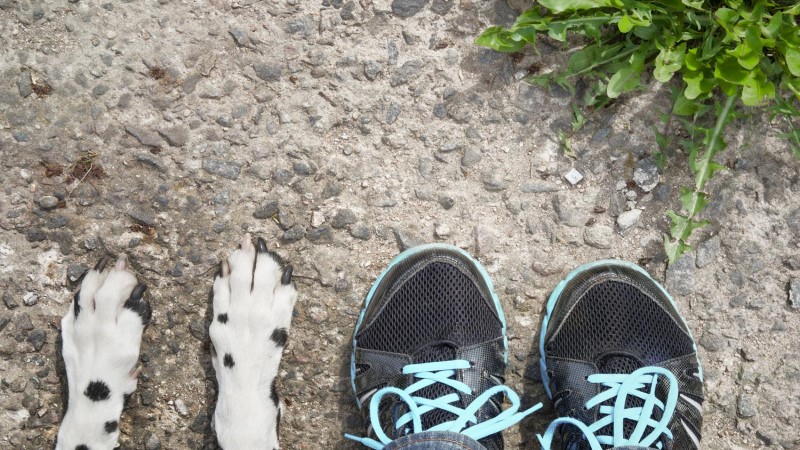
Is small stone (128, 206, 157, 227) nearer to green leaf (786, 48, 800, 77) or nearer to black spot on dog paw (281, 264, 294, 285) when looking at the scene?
black spot on dog paw (281, 264, 294, 285)

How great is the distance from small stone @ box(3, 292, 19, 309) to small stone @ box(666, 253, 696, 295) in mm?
3086

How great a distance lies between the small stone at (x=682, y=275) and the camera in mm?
3213

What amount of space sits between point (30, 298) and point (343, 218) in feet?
4.95

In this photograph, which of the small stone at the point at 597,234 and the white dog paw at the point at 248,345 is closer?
the white dog paw at the point at 248,345

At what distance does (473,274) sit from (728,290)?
1211 mm

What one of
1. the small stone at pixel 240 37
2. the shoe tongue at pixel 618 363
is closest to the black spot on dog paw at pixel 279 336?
the small stone at pixel 240 37

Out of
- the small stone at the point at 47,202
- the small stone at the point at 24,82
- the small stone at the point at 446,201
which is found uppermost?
the small stone at the point at 24,82

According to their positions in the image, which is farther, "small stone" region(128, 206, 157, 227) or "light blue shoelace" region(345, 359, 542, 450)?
"small stone" region(128, 206, 157, 227)

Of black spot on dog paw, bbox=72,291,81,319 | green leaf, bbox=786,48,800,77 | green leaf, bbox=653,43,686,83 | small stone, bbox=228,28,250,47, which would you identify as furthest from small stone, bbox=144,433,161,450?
green leaf, bbox=786,48,800,77

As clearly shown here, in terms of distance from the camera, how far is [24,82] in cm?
311

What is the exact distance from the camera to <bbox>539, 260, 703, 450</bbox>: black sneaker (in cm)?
313

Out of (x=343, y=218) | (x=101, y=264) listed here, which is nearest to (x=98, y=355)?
(x=101, y=264)

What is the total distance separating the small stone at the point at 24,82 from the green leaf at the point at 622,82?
103 inches

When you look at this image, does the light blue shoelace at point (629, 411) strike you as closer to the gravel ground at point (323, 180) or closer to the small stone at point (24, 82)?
the gravel ground at point (323, 180)
